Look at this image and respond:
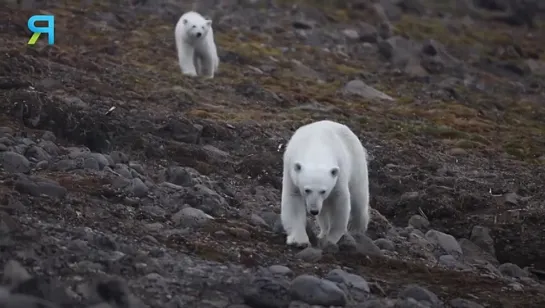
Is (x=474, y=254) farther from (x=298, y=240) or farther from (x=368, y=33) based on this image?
(x=368, y=33)

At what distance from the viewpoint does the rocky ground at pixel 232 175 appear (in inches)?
320

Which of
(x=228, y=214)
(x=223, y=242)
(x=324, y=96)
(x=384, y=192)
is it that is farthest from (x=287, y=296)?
(x=324, y=96)

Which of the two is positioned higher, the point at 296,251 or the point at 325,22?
the point at 296,251

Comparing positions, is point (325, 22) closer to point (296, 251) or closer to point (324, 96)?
point (324, 96)

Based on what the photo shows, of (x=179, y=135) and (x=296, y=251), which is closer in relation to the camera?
(x=296, y=251)

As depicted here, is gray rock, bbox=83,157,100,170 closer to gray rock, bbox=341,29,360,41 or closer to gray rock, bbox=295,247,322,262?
gray rock, bbox=295,247,322,262

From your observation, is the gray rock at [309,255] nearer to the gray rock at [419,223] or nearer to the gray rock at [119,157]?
the gray rock at [419,223]

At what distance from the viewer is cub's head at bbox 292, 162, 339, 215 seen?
9453 mm

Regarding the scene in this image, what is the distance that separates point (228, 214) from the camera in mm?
10641

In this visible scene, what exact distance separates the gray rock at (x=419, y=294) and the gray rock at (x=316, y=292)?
728 mm

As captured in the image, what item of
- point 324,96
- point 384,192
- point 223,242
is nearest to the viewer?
point 223,242

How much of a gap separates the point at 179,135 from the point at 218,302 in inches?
242

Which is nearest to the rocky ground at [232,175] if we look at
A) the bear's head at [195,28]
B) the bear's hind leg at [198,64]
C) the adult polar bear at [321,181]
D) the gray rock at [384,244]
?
the gray rock at [384,244]

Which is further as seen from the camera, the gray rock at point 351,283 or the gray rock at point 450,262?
the gray rock at point 450,262
